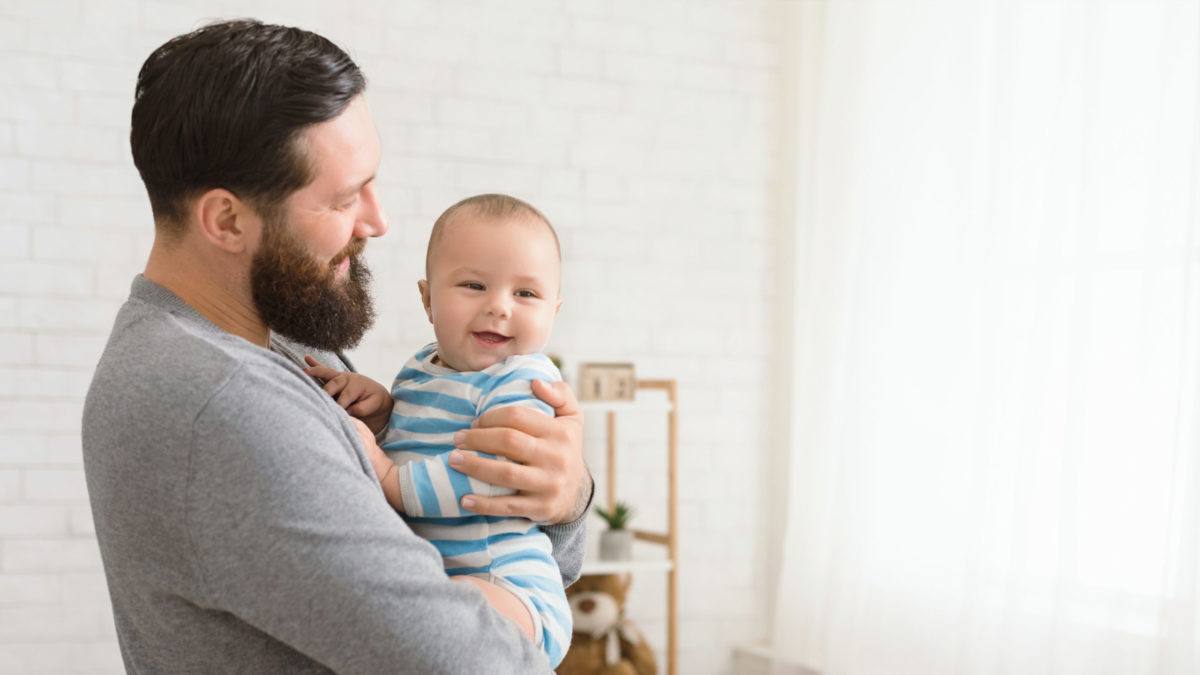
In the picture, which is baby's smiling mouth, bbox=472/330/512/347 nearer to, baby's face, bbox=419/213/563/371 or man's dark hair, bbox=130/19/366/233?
baby's face, bbox=419/213/563/371

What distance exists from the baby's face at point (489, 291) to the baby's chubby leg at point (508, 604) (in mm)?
360

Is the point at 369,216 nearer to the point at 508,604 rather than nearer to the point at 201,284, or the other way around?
the point at 201,284

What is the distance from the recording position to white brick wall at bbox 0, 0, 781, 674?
3154 mm

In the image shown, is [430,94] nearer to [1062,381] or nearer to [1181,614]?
[1062,381]

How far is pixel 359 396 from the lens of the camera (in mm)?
1490

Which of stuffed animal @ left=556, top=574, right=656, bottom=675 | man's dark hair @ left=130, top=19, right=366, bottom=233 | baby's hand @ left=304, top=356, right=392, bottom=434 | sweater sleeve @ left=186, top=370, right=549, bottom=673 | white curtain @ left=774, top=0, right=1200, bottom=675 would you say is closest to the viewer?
sweater sleeve @ left=186, top=370, right=549, bottom=673

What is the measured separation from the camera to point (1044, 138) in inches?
108

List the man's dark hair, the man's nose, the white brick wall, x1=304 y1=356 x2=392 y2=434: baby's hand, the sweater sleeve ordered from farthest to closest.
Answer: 1. the white brick wall
2. x1=304 y1=356 x2=392 y2=434: baby's hand
3. the man's nose
4. the man's dark hair
5. the sweater sleeve

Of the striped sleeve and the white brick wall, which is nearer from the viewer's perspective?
the striped sleeve

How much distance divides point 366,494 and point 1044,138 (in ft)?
7.38

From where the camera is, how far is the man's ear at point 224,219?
124 centimetres

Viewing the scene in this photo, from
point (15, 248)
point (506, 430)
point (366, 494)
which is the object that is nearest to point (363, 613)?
point (366, 494)

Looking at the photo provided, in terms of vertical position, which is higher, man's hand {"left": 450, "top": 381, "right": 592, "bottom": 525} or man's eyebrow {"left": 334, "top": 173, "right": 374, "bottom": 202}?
man's eyebrow {"left": 334, "top": 173, "right": 374, "bottom": 202}

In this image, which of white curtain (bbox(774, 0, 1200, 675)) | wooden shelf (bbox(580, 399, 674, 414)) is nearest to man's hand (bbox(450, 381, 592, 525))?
white curtain (bbox(774, 0, 1200, 675))
